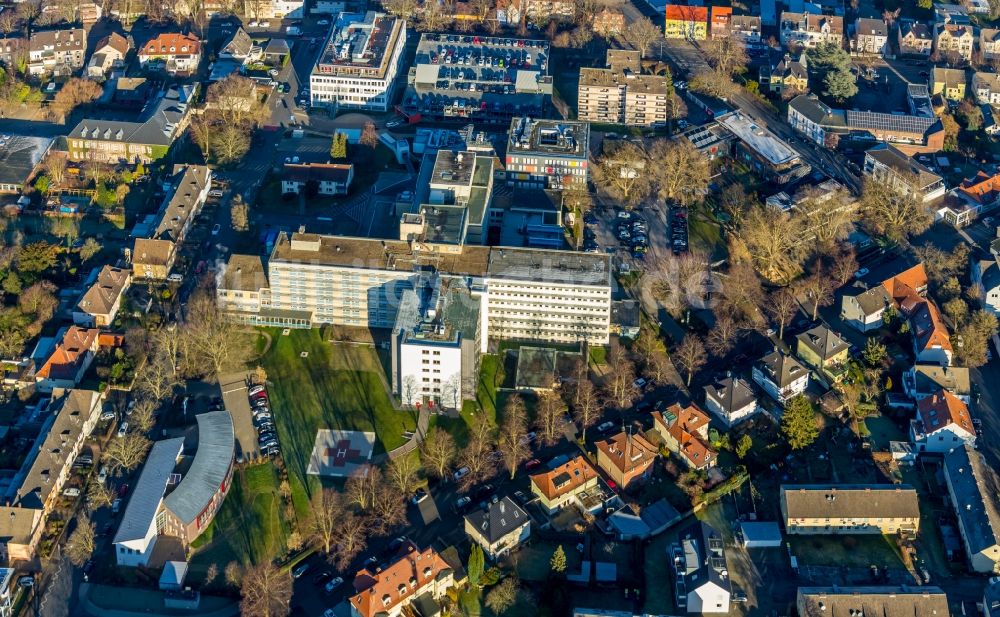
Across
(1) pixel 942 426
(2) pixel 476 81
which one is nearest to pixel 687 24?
(2) pixel 476 81

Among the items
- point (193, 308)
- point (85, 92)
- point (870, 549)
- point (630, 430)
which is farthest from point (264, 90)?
point (870, 549)

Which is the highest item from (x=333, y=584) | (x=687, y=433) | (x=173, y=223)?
(x=173, y=223)

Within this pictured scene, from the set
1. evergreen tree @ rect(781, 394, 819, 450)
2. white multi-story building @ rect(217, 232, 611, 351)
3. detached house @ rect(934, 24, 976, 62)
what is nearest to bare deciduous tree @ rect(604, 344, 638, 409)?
white multi-story building @ rect(217, 232, 611, 351)

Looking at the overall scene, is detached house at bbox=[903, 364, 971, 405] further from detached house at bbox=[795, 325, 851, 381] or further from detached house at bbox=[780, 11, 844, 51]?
detached house at bbox=[780, 11, 844, 51]

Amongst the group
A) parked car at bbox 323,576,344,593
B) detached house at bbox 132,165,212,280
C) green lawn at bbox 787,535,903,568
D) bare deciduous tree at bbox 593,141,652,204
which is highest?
detached house at bbox 132,165,212,280

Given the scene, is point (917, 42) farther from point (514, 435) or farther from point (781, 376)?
point (514, 435)

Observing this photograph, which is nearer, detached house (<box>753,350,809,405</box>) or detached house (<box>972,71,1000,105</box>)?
detached house (<box>753,350,809,405</box>)
